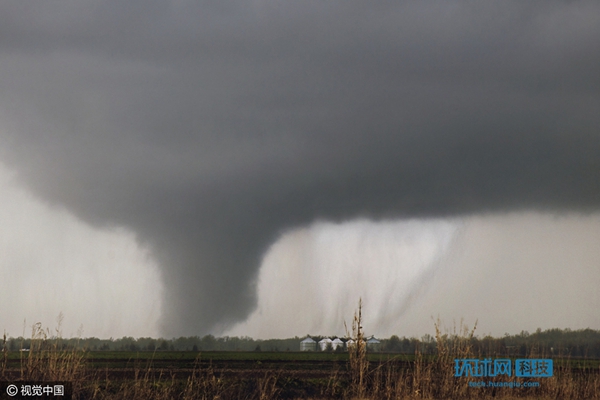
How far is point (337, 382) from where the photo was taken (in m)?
33.8

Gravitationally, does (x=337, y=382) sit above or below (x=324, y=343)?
above

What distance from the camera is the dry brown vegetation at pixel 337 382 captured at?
2508cm

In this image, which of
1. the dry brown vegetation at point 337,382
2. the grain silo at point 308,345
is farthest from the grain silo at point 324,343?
the dry brown vegetation at point 337,382

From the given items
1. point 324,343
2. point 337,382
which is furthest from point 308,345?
point 337,382

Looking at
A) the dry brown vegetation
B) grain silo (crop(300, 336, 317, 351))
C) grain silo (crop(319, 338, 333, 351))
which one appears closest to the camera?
the dry brown vegetation

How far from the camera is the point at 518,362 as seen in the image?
35406 millimetres

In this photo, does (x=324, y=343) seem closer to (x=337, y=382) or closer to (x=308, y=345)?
(x=308, y=345)

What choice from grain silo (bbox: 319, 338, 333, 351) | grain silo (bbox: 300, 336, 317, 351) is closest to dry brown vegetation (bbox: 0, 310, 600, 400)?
grain silo (bbox: 319, 338, 333, 351)

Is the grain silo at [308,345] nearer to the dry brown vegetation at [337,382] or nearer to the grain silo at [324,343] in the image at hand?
the grain silo at [324,343]

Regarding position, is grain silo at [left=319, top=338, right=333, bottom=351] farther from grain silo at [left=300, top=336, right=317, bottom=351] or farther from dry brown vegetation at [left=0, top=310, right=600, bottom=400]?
dry brown vegetation at [left=0, top=310, right=600, bottom=400]

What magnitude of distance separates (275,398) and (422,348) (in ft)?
29.4

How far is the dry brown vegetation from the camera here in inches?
987

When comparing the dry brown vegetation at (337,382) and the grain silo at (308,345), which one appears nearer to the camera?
the dry brown vegetation at (337,382)

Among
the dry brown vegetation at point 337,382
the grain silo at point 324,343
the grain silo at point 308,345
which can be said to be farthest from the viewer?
the grain silo at point 308,345
